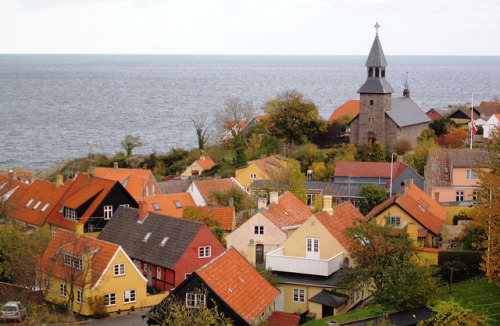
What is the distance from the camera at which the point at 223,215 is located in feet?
164

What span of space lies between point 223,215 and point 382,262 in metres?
18.0

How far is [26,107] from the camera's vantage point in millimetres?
193375

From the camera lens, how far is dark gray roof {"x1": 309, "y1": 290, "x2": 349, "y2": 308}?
3559 centimetres

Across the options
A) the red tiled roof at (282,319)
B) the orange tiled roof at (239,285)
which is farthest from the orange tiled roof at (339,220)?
the orange tiled roof at (239,285)

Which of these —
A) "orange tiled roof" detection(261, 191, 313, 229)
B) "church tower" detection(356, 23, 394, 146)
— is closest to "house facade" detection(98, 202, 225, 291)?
"orange tiled roof" detection(261, 191, 313, 229)

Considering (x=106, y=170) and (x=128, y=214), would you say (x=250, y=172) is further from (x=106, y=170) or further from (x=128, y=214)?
(x=128, y=214)

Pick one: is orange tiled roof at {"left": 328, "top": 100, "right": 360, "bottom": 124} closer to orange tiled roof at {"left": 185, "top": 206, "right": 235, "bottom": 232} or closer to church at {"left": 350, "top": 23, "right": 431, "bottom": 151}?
church at {"left": 350, "top": 23, "right": 431, "bottom": 151}

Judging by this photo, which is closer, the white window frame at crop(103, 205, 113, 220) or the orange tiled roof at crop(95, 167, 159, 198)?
the white window frame at crop(103, 205, 113, 220)

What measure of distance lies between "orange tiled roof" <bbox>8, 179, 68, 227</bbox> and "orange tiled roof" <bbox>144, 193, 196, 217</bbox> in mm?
8332

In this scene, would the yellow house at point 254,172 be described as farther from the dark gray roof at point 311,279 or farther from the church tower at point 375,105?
the dark gray roof at point 311,279

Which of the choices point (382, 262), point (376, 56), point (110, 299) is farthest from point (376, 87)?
point (110, 299)

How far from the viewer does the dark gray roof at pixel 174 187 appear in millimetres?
65988

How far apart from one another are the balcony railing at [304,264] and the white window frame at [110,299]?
28.6ft

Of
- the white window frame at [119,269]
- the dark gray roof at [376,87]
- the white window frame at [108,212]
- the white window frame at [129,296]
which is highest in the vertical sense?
the dark gray roof at [376,87]
